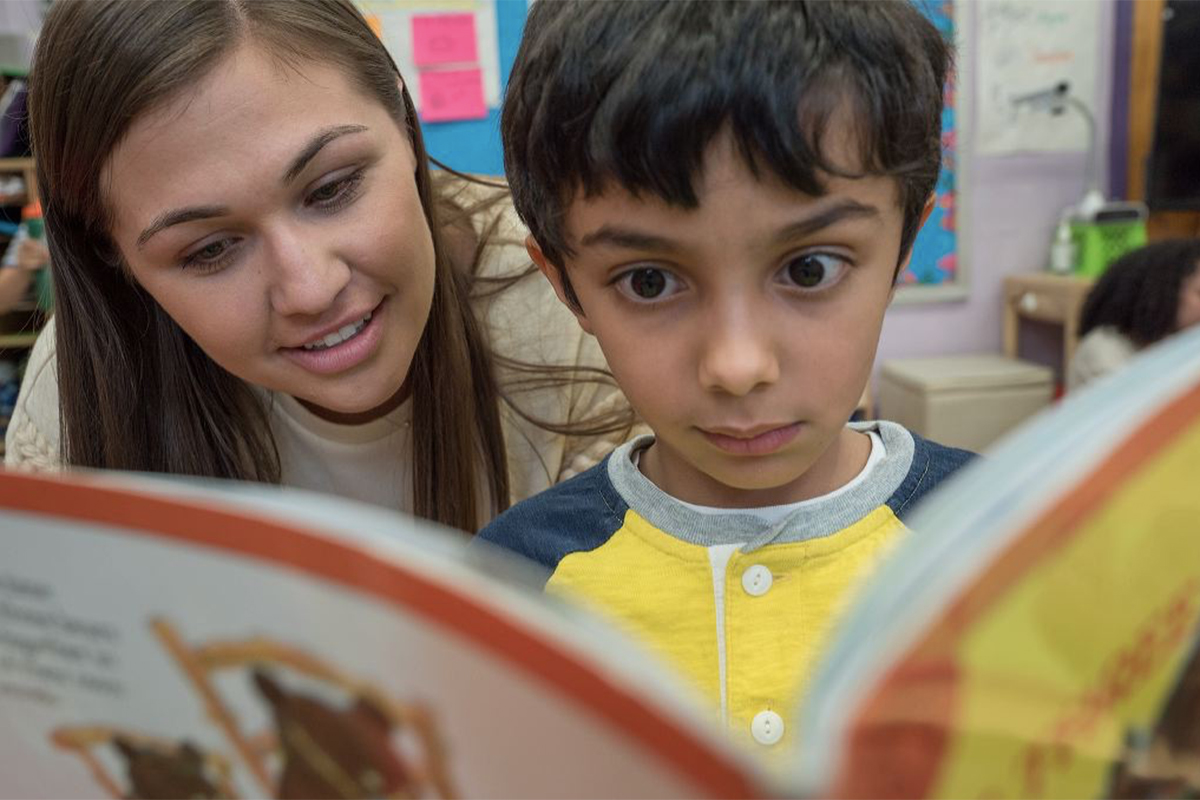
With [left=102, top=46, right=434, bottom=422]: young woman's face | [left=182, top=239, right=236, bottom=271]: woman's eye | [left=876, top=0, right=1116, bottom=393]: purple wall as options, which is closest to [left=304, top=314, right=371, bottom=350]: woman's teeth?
[left=102, top=46, right=434, bottom=422]: young woman's face

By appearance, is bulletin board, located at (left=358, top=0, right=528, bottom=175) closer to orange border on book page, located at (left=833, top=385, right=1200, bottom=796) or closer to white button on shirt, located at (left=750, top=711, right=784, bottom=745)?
white button on shirt, located at (left=750, top=711, right=784, bottom=745)

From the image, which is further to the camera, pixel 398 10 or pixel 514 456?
pixel 398 10

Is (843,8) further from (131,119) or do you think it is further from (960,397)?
(960,397)

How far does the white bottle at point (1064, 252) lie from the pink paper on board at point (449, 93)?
188cm

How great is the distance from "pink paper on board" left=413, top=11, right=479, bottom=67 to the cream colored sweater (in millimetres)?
2017

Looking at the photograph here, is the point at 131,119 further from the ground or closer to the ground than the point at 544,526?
further from the ground

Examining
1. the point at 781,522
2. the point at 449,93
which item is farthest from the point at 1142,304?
the point at 781,522

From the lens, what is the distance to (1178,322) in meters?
2.40

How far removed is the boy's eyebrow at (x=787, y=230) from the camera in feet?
1.75

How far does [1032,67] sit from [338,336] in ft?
9.60

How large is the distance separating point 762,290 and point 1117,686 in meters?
0.28

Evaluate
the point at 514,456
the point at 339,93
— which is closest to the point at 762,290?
the point at 339,93

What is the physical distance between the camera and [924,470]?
0.69 metres

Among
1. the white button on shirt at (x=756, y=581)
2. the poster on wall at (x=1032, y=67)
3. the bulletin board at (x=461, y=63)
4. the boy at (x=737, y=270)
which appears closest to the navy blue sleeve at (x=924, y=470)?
the boy at (x=737, y=270)
